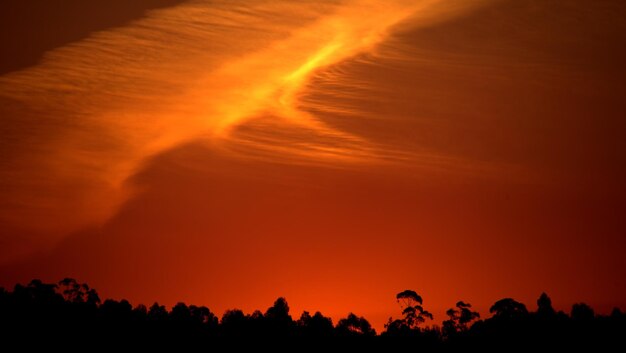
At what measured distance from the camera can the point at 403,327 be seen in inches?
6068

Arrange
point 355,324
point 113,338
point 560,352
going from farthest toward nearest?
1. point 355,324
2. point 113,338
3. point 560,352

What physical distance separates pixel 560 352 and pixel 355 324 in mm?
42339

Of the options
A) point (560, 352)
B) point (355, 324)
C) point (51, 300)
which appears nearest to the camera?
point (560, 352)

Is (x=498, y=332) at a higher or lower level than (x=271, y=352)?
higher

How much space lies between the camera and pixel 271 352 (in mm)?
146375

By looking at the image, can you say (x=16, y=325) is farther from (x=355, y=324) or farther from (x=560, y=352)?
(x=560, y=352)

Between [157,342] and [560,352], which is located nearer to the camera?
[560,352]

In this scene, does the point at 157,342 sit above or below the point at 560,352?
below

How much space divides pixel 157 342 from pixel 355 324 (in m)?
35.7

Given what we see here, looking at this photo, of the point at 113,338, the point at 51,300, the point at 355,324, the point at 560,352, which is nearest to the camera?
the point at 560,352

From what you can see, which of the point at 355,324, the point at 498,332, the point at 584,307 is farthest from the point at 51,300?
the point at 584,307

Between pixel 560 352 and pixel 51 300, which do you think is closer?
pixel 560 352

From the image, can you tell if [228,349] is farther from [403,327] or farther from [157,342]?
[403,327]

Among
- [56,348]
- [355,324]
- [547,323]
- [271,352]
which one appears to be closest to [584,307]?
[547,323]
